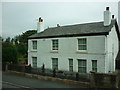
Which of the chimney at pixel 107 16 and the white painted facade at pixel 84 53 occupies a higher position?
the chimney at pixel 107 16

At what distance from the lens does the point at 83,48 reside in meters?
18.1

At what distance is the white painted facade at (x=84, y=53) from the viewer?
54.1 ft

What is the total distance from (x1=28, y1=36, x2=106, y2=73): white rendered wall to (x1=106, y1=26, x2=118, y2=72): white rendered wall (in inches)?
25.4

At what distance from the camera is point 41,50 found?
22.0m

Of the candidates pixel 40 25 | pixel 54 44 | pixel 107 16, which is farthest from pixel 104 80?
pixel 40 25

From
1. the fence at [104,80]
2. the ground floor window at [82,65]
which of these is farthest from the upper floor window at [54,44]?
the fence at [104,80]

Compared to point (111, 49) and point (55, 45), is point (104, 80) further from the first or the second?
point (55, 45)

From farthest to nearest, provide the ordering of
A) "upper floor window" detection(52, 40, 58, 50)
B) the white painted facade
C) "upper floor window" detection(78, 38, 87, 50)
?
"upper floor window" detection(52, 40, 58, 50), "upper floor window" detection(78, 38, 87, 50), the white painted facade

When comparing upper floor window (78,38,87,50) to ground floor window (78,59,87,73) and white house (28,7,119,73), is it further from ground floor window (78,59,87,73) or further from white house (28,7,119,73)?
ground floor window (78,59,87,73)

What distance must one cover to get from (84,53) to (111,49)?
3.11 metres

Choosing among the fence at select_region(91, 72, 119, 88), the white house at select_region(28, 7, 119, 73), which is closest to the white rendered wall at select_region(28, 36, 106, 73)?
the white house at select_region(28, 7, 119, 73)

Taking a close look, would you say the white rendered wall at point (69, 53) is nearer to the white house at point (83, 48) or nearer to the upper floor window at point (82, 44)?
the white house at point (83, 48)

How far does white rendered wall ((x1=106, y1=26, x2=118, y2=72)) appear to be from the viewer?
16656 mm

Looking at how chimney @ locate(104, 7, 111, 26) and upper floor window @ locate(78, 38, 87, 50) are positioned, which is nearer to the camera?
chimney @ locate(104, 7, 111, 26)
